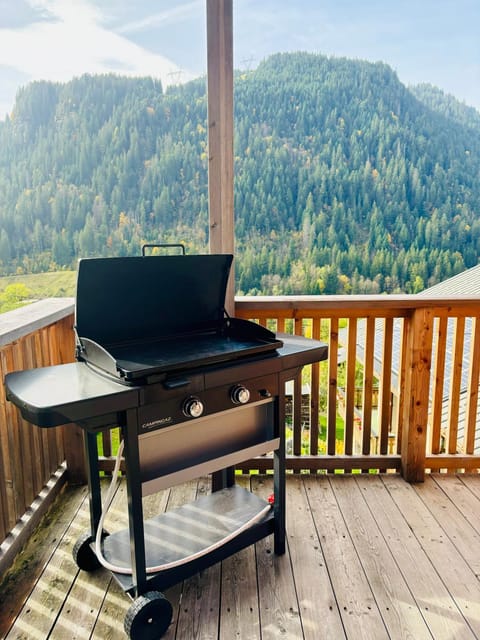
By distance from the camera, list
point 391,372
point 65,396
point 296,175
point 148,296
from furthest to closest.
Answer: point 391,372
point 296,175
point 148,296
point 65,396

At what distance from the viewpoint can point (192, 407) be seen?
1.59 meters

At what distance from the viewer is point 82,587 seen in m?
1.90

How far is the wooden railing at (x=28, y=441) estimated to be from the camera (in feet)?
6.48

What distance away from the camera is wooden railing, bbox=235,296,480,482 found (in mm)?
2625

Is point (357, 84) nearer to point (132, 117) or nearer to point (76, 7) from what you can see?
point (132, 117)

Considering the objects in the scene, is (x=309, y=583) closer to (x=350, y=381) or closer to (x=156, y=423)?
(x=156, y=423)

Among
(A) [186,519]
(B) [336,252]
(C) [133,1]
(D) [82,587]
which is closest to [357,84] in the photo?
(B) [336,252]

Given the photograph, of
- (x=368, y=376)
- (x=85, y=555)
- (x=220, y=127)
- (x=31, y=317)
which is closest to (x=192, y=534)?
(x=85, y=555)

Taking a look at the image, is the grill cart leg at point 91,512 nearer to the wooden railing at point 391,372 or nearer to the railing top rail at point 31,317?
the railing top rail at point 31,317

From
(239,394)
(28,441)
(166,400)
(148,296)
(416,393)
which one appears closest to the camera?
(166,400)

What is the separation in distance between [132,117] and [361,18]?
132 centimetres

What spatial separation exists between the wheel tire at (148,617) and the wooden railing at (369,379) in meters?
0.98

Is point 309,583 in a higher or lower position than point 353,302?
lower

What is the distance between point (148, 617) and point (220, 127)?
211cm
